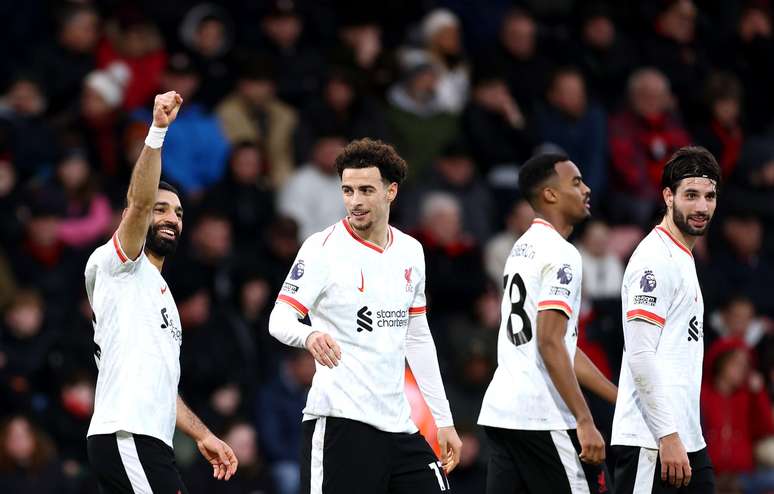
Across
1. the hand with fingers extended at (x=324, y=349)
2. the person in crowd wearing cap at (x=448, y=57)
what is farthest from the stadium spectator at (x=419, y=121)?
the hand with fingers extended at (x=324, y=349)

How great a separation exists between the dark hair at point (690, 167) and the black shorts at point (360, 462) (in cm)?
207

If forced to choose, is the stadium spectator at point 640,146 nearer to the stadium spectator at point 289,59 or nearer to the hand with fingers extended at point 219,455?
the stadium spectator at point 289,59

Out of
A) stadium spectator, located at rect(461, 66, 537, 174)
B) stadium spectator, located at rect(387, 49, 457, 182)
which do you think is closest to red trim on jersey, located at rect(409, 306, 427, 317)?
stadium spectator, located at rect(387, 49, 457, 182)

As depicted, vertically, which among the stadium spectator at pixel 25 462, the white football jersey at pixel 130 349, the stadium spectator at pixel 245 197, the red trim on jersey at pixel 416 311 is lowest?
the stadium spectator at pixel 25 462

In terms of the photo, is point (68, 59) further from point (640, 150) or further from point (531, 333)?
point (531, 333)

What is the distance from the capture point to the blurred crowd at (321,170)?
12914mm

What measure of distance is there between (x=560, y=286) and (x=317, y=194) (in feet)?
20.3

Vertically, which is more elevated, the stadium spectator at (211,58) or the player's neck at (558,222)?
the stadium spectator at (211,58)

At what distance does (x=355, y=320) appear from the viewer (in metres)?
8.08

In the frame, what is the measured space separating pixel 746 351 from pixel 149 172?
788 centimetres

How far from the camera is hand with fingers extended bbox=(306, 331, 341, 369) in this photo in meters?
7.41

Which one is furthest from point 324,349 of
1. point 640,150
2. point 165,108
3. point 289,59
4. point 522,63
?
point 522,63

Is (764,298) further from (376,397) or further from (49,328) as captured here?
(376,397)

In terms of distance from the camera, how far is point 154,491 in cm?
773
